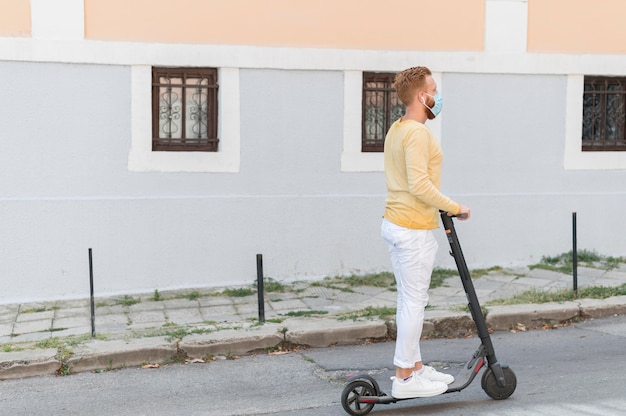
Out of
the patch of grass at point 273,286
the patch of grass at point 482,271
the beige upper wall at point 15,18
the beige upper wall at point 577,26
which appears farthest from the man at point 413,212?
the beige upper wall at point 577,26

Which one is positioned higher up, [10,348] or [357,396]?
[357,396]

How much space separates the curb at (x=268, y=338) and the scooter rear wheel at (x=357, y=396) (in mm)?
1991

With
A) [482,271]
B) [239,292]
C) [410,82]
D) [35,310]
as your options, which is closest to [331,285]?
[239,292]

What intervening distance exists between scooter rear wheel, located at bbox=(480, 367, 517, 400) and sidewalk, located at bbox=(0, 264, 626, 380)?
80.4 inches

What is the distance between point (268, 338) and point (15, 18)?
4403mm

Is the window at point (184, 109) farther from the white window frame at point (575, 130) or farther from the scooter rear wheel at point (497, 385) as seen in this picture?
the scooter rear wheel at point (497, 385)

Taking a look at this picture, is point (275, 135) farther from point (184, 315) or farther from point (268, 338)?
point (268, 338)

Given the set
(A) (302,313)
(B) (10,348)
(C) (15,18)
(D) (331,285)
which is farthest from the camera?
(D) (331,285)

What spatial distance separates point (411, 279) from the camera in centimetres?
515

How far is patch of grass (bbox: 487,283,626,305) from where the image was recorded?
8430 millimetres

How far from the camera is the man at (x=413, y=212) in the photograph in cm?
507

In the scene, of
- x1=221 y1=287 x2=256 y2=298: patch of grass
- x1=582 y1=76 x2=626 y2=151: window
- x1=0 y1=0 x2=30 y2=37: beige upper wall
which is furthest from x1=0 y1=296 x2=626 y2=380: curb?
x1=0 y1=0 x2=30 y2=37: beige upper wall

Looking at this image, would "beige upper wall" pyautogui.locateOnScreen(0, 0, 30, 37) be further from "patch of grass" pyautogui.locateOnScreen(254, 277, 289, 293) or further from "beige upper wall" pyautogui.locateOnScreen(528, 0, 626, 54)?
"beige upper wall" pyautogui.locateOnScreen(528, 0, 626, 54)

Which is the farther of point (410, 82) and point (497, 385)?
point (497, 385)
